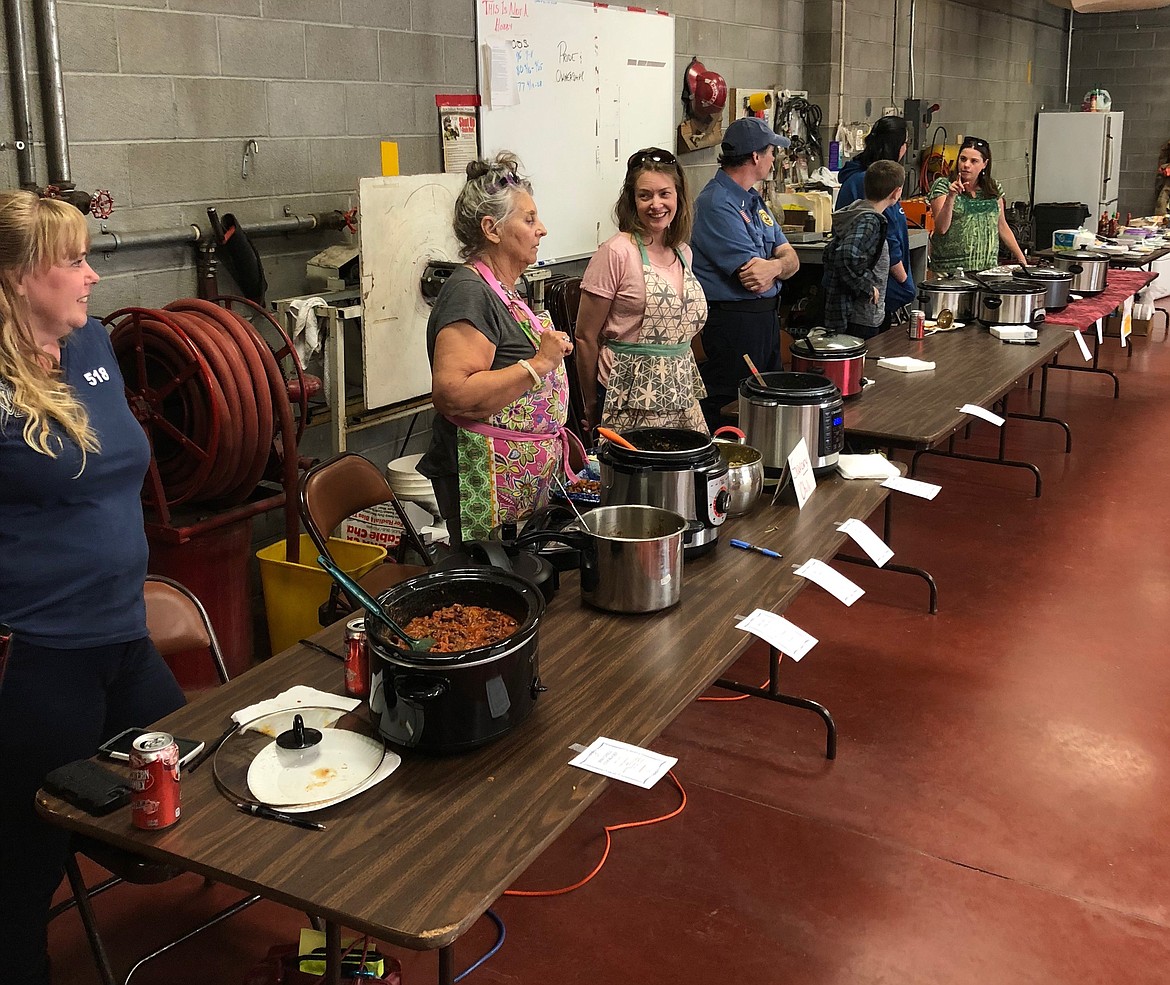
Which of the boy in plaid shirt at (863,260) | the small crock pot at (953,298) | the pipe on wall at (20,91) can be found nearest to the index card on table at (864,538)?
the boy in plaid shirt at (863,260)

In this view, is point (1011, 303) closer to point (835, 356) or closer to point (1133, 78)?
point (835, 356)

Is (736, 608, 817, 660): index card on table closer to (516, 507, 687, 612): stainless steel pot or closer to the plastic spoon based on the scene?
(516, 507, 687, 612): stainless steel pot

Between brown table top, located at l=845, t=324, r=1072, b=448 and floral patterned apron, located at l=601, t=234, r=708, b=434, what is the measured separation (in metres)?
0.57

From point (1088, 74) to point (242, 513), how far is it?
13960mm

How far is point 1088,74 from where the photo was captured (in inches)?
561

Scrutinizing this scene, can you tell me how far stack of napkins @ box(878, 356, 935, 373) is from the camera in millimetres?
4559

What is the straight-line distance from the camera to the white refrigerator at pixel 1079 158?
12.5 m

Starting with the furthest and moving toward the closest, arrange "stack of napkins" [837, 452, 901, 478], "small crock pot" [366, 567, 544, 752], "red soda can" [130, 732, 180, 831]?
"stack of napkins" [837, 452, 901, 478], "small crock pot" [366, 567, 544, 752], "red soda can" [130, 732, 180, 831]

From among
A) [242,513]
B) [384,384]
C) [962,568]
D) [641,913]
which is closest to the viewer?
[641,913]

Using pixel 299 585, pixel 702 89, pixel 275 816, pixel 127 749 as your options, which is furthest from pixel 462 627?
pixel 702 89

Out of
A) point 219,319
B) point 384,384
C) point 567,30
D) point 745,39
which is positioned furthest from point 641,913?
point 745,39

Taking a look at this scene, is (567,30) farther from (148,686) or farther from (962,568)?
(148,686)

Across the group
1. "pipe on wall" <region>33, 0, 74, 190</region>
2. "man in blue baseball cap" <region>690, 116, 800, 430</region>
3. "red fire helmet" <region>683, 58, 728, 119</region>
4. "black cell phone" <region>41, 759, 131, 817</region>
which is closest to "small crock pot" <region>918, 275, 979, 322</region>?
"man in blue baseball cap" <region>690, 116, 800, 430</region>

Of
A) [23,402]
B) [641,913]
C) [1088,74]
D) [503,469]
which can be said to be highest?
[1088,74]
